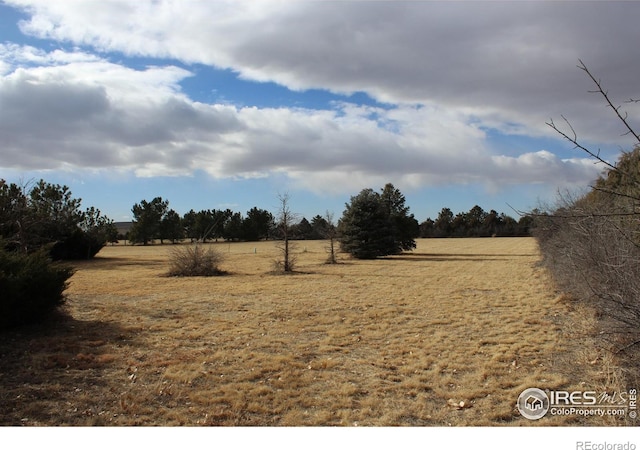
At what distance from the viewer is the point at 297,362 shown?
260 inches

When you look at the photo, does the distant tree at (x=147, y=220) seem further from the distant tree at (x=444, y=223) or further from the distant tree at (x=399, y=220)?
the distant tree at (x=444, y=223)

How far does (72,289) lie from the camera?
51.1 feet

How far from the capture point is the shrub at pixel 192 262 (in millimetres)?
20969

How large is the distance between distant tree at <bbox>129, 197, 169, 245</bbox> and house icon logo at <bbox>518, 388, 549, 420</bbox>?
7117cm

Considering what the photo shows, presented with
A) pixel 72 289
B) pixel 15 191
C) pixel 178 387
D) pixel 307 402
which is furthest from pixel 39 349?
pixel 15 191

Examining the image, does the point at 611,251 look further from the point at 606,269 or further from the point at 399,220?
the point at 399,220

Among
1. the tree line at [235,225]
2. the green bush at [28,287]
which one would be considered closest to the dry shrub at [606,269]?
the green bush at [28,287]

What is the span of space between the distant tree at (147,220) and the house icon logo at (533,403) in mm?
71171

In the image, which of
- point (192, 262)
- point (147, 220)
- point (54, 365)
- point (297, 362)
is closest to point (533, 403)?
A: point (297, 362)

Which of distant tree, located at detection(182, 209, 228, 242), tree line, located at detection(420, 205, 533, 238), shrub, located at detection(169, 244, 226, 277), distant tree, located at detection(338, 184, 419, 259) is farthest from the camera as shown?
tree line, located at detection(420, 205, 533, 238)

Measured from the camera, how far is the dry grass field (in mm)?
4668

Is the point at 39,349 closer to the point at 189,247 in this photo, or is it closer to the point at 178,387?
the point at 178,387

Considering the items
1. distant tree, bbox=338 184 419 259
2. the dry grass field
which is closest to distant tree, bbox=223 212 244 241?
distant tree, bbox=338 184 419 259

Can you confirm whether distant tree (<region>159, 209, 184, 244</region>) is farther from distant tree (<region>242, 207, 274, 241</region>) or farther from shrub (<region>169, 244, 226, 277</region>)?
shrub (<region>169, 244, 226, 277</region>)
